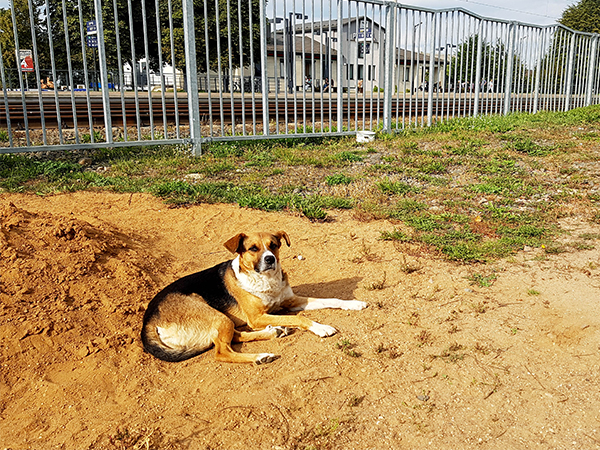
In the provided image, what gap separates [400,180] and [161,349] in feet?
19.0

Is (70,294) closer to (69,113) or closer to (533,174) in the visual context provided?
(533,174)

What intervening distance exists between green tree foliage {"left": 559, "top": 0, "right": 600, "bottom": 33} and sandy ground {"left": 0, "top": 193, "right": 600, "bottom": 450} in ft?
156

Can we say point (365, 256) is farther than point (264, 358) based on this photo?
Yes

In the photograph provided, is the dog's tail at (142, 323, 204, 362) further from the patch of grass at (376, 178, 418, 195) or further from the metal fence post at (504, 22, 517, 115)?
the metal fence post at (504, 22, 517, 115)

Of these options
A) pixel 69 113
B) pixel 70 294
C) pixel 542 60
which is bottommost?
pixel 70 294

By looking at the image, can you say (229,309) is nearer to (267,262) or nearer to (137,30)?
(267,262)

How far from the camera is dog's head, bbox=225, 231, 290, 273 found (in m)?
4.12

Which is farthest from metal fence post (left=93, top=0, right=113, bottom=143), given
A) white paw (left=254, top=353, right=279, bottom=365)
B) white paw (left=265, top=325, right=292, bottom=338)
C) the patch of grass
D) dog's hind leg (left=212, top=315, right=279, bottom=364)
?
white paw (left=254, top=353, right=279, bottom=365)

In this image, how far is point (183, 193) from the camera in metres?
7.79

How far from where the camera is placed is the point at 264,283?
4.30 metres

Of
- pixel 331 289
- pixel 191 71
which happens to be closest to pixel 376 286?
pixel 331 289

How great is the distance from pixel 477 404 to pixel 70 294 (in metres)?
3.46

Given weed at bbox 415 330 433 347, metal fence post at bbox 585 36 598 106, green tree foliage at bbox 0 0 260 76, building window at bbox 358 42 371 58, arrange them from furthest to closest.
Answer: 1. green tree foliage at bbox 0 0 260 76
2. metal fence post at bbox 585 36 598 106
3. building window at bbox 358 42 371 58
4. weed at bbox 415 330 433 347

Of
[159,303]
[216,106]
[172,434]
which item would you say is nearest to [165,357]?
[159,303]
